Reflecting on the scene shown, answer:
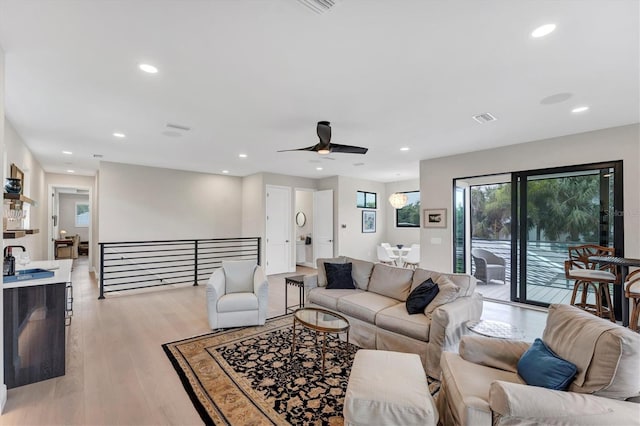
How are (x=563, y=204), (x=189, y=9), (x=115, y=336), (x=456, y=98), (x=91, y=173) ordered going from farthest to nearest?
(x=91, y=173), (x=563, y=204), (x=115, y=336), (x=456, y=98), (x=189, y=9)

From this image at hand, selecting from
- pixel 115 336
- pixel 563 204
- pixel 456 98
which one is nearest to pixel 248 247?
pixel 115 336

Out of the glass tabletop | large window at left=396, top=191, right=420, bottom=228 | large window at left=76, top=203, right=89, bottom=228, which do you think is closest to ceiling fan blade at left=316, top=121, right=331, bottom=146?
the glass tabletop

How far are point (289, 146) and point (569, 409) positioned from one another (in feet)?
15.1

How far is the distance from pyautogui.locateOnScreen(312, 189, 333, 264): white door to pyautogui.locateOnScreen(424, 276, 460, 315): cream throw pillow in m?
5.36

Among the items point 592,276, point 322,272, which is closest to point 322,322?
point 322,272

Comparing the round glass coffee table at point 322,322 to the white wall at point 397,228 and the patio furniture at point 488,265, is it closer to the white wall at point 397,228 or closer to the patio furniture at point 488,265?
the patio furniture at point 488,265

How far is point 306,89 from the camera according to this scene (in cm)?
295

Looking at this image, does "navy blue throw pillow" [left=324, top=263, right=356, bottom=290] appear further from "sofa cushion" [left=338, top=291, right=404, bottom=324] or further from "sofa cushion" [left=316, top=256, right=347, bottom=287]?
"sofa cushion" [left=338, top=291, right=404, bottom=324]

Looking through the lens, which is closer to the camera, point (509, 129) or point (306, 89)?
point (306, 89)

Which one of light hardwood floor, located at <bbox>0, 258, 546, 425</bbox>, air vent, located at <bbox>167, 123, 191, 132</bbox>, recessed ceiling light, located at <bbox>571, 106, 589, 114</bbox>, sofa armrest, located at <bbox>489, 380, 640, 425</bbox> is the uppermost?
recessed ceiling light, located at <bbox>571, 106, 589, 114</bbox>

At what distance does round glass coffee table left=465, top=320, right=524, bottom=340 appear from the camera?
7.91ft

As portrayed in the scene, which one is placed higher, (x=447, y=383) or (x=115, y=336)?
(x=447, y=383)

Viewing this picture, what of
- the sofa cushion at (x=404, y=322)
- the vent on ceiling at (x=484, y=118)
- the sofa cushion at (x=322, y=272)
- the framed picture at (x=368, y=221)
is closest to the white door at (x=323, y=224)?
the framed picture at (x=368, y=221)

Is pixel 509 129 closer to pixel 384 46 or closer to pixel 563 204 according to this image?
pixel 563 204
